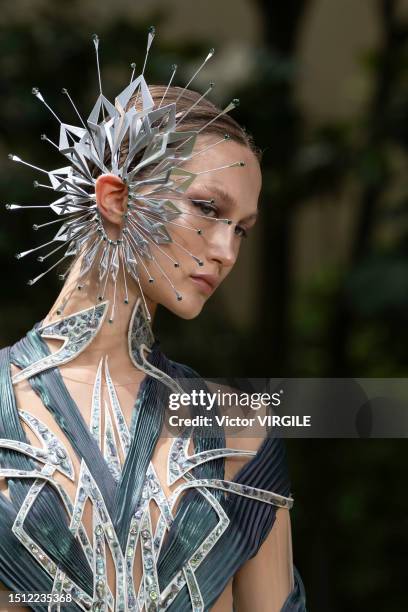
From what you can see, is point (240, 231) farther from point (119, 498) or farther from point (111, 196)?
point (119, 498)

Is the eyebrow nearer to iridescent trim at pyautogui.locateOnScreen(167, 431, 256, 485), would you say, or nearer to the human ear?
the human ear

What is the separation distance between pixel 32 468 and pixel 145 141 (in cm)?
42

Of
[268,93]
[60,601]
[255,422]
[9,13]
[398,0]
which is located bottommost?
[60,601]

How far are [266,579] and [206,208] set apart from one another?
0.48 m

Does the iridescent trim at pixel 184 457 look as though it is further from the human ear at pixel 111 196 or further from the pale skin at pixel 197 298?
the human ear at pixel 111 196

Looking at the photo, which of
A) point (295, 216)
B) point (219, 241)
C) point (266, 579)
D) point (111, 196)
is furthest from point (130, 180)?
point (295, 216)

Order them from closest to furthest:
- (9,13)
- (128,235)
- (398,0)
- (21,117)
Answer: (128,235) → (21,117) → (9,13) → (398,0)

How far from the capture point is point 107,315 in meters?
1.39

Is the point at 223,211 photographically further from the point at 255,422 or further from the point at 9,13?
the point at 9,13

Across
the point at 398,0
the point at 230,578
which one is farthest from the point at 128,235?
the point at 398,0

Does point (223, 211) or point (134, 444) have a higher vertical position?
point (223, 211)

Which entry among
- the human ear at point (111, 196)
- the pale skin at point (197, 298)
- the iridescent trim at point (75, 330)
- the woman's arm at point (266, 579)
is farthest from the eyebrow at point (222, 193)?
the woman's arm at point (266, 579)

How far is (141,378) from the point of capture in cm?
141

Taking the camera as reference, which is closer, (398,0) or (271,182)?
(271,182)
